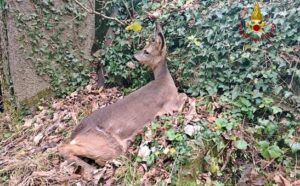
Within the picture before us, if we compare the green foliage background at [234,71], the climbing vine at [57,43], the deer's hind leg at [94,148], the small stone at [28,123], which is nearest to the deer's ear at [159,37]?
the green foliage background at [234,71]

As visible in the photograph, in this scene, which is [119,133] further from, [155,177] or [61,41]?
[61,41]

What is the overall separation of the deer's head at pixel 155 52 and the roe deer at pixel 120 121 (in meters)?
0.04

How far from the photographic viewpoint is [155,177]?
3.86m

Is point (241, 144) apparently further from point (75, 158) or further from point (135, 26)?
point (135, 26)

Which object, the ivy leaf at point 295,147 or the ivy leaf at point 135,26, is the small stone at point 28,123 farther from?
the ivy leaf at point 295,147

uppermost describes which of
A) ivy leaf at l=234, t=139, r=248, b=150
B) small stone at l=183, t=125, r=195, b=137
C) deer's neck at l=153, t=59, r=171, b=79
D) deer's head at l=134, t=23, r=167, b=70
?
deer's head at l=134, t=23, r=167, b=70

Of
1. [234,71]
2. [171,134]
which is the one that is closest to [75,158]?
A: [171,134]

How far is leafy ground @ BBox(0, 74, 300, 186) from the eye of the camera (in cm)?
387

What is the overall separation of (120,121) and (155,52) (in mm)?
1048

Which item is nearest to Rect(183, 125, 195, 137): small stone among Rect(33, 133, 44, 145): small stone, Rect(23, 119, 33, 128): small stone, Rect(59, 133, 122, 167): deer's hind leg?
Rect(59, 133, 122, 167): deer's hind leg

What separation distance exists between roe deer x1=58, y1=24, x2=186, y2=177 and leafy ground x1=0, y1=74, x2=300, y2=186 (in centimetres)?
11

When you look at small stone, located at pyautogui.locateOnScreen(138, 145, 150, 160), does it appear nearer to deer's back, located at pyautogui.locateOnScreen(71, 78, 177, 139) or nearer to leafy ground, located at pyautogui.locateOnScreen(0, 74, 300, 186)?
leafy ground, located at pyautogui.locateOnScreen(0, 74, 300, 186)

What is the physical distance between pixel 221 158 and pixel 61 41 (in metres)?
3.27

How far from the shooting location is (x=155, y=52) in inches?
191
